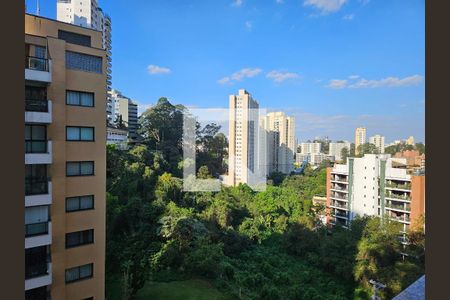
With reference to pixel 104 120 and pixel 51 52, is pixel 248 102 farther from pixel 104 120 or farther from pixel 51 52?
pixel 51 52

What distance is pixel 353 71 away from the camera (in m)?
4.27

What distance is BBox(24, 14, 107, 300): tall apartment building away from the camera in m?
2.35

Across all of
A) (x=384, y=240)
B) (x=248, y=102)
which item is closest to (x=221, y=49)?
(x=248, y=102)

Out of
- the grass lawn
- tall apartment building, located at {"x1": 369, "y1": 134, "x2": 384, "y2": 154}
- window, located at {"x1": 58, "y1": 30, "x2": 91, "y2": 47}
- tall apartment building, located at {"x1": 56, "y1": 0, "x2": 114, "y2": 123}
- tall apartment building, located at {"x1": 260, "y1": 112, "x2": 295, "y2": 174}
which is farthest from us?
tall apartment building, located at {"x1": 369, "y1": 134, "x2": 384, "y2": 154}

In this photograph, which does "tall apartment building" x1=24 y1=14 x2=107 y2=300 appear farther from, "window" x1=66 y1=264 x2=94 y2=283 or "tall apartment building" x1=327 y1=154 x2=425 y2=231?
"tall apartment building" x1=327 y1=154 x2=425 y2=231

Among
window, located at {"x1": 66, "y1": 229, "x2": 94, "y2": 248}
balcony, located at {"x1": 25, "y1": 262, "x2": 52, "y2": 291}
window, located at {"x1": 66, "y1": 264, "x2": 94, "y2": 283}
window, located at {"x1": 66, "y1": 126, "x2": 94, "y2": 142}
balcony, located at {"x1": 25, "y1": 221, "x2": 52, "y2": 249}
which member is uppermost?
window, located at {"x1": 66, "y1": 126, "x2": 94, "y2": 142}

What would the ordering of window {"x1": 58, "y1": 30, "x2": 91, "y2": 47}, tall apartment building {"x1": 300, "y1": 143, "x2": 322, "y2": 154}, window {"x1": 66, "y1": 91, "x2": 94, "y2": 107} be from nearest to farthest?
window {"x1": 66, "y1": 91, "x2": 94, "y2": 107} < window {"x1": 58, "y1": 30, "x2": 91, "y2": 47} < tall apartment building {"x1": 300, "y1": 143, "x2": 322, "y2": 154}

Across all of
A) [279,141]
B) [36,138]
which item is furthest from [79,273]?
[279,141]

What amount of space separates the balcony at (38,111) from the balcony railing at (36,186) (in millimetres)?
492

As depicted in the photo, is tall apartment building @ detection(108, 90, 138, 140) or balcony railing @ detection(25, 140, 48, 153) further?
tall apartment building @ detection(108, 90, 138, 140)

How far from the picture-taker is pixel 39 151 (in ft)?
7.84

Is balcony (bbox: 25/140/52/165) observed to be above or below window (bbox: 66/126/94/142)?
below

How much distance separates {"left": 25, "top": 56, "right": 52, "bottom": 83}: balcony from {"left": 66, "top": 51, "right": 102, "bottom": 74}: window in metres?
0.19

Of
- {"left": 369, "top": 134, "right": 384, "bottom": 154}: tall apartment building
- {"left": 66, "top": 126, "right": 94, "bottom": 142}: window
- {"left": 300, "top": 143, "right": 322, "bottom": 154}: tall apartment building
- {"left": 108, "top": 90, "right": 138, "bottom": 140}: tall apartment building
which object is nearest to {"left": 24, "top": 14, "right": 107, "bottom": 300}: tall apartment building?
{"left": 66, "top": 126, "right": 94, "bottom": 142}: window
